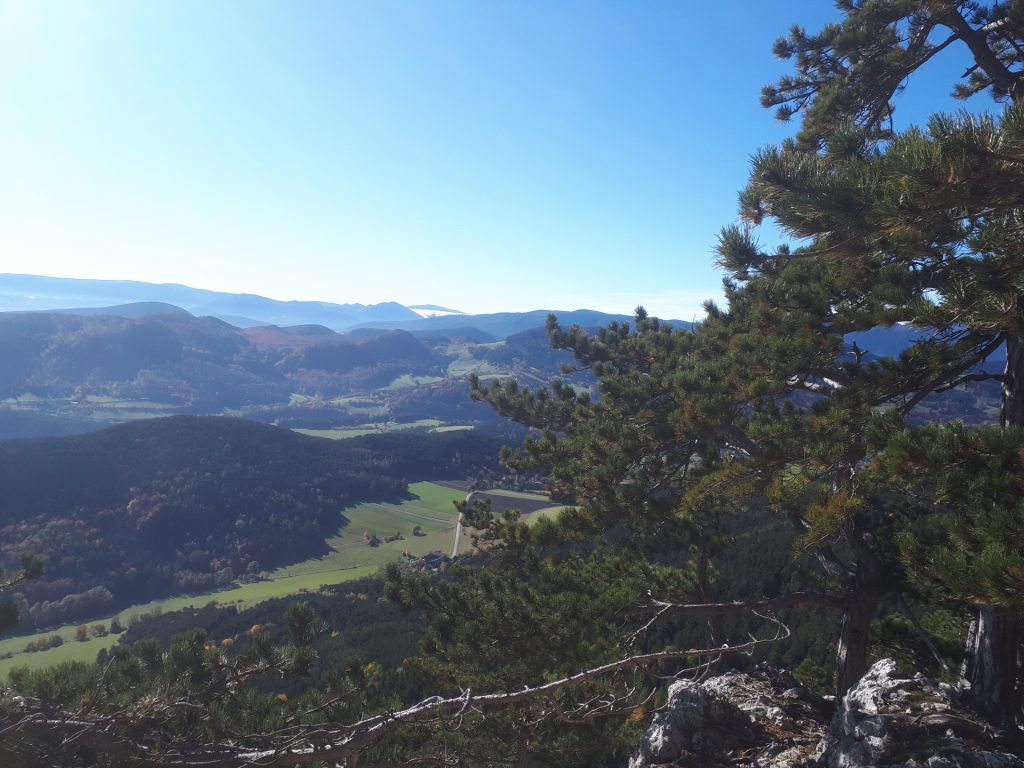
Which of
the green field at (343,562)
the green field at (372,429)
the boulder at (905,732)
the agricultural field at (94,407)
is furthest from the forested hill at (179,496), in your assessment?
the boulder at (905,732)

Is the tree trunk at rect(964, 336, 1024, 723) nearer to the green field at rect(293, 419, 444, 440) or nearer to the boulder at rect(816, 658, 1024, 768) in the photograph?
the boulder at rect(816, 658, 1024, 768)

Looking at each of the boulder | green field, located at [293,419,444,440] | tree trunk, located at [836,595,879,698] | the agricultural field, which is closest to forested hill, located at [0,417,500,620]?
green field, located at [293,419,444,440]

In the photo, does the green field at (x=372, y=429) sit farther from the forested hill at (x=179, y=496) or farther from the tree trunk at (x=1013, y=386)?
the tree trunk at (x=1013, y=386)

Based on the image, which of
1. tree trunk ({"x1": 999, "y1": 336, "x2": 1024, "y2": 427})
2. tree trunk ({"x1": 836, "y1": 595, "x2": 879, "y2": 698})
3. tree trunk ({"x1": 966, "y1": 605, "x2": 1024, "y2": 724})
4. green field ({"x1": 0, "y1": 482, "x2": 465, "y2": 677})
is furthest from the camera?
green field ({"x1": 0, "y1": 482, "x2": 465, "y2": 677})

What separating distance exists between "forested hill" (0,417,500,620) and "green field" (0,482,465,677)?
393 centimetres

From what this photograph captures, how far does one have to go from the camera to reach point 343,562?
248ft

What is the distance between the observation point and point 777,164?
5727 mm

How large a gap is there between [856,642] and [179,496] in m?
104

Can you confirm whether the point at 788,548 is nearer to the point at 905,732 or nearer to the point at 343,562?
the point at 905,732

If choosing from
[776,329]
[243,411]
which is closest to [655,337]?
[776,329]

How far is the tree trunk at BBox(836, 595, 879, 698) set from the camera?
7.18 meters

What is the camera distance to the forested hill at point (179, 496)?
7525cm

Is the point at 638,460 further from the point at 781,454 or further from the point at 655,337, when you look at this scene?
the point at 655,337

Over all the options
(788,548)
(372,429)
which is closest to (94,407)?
(372,429)
